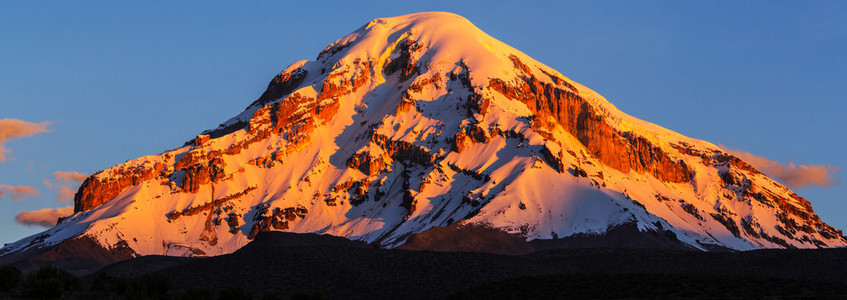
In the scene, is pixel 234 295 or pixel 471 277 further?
pixel 471 277

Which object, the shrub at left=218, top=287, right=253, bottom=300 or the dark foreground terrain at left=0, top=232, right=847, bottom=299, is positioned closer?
the dark foreground terrain at left=0, top=232, right=847, bottom=299

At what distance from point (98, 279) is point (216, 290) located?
15372 mm

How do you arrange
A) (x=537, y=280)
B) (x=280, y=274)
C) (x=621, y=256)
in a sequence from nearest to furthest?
(x=537, y=280) < (x=280, y=274) < (x=621, y=256)

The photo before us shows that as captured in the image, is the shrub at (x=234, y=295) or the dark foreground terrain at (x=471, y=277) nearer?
the dark foreground terrain at (x=471, y=277)

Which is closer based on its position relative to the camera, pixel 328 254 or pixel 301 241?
pixel 328 254

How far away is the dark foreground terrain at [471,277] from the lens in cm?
10031

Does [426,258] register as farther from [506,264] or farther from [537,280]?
[537,280]

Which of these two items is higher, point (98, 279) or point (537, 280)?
point (98, 279)

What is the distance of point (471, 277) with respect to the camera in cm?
14150

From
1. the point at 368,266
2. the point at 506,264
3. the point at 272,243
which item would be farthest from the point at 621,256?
the point at 272,243

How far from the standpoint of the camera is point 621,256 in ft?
577

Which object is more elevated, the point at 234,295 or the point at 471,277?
the point at 234,295

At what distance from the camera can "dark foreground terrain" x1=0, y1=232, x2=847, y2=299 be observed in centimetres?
10031

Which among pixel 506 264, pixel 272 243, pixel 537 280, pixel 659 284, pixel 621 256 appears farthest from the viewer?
pixel 272 243
